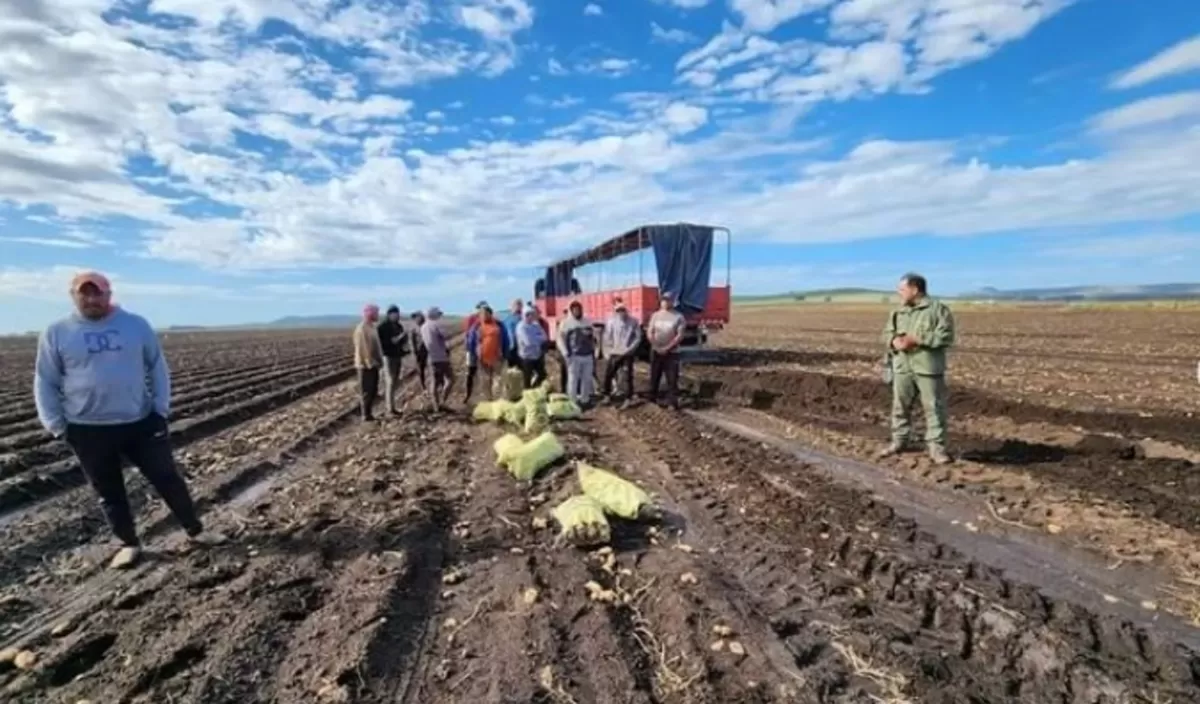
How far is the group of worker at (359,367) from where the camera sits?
16.8 ft

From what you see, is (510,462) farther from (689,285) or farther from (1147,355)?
(1147,355)

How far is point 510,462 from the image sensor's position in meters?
7.88

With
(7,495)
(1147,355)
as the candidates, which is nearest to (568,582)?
(7,495)

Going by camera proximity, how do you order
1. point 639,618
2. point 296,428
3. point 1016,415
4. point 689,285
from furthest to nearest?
1. point 689,285
2. point 296,428
3. point 1016,415
4. point 639,618

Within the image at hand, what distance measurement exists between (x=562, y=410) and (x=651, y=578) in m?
6.57

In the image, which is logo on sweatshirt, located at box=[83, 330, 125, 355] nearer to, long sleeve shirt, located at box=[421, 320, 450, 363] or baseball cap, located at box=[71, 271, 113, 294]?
baseball cap, located at box=[71, 271, 113, 294]

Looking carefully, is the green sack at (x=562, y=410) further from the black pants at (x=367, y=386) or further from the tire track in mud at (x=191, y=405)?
the tire track in mud at (x=191, y=405)

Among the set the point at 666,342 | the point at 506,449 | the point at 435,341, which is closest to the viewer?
the point at 506,449

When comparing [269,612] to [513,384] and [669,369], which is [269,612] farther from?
[669,369]

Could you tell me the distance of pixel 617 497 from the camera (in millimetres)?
5887

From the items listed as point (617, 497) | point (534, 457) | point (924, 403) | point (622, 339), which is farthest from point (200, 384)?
point (924, 403)


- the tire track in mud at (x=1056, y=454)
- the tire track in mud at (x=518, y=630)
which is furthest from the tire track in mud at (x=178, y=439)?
the tire track in mud at (x=1056, y=454)

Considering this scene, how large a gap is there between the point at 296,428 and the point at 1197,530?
426 inches

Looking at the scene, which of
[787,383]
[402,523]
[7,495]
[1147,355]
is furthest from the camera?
[1147,355]
